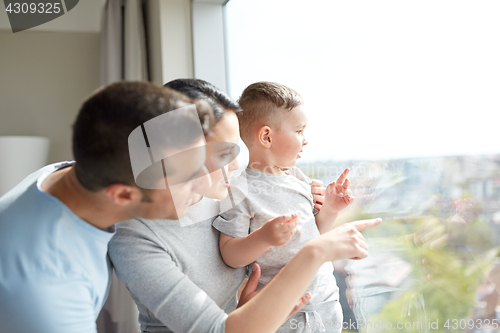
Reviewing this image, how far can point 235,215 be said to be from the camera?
0.93 m

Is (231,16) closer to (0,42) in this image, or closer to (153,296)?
(153,296)

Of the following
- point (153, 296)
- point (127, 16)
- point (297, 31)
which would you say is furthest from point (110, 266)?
point (127, 16)

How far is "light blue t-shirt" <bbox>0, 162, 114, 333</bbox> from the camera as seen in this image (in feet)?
1.99

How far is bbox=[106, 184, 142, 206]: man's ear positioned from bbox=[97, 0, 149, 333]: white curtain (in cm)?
173

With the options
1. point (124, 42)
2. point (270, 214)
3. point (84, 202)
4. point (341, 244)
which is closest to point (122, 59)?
point (124, 42)

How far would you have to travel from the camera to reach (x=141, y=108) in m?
Result: 0.57

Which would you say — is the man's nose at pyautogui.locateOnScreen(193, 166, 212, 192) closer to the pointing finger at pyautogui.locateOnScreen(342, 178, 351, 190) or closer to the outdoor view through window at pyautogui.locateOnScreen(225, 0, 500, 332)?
the pointing finger at pyautogui.locateOnScreen(342, 178, 351, 190)

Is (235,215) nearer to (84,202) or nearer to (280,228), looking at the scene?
(280,228)

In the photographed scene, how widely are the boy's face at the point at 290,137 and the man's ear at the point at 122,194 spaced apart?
429 millimetres

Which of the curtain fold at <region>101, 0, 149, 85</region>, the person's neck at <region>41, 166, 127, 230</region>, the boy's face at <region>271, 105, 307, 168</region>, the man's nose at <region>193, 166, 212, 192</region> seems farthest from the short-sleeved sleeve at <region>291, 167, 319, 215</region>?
the curtain fold at <region>101, 0, 149, 85</region>

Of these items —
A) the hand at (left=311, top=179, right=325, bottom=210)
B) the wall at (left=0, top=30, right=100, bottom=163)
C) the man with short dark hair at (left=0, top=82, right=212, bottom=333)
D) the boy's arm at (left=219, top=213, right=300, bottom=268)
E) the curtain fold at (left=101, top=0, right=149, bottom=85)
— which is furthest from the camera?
the wall at (left=0, top=30, right=100, bottom=163)

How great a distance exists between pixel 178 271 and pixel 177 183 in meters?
0.21

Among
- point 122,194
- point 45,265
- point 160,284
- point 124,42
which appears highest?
point 124,42

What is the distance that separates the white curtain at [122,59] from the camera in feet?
7.29
